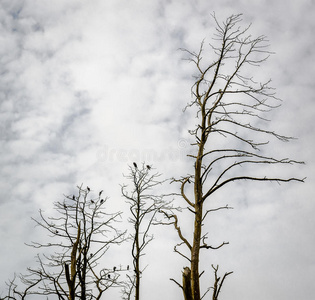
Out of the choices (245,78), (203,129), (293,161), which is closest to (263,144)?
(293,161)

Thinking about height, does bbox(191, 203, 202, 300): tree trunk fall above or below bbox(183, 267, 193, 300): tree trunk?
above

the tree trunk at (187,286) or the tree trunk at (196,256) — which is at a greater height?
the tree trunk at (196,256)

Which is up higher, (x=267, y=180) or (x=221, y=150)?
(x=221, y=150)

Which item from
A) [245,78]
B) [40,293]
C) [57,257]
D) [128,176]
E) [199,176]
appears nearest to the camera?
[199,176]

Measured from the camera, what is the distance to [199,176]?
4648mm

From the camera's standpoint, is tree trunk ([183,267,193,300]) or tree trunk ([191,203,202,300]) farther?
tree trunk ([191,203,202,300])

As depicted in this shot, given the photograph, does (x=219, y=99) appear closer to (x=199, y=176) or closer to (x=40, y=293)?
(x=199, y=176)

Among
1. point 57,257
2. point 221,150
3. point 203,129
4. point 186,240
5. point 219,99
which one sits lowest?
point 186,240

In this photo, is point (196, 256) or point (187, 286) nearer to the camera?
point (187, 286)

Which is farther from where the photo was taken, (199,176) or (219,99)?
(219,99)

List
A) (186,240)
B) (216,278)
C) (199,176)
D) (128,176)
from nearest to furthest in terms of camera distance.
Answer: (216,278)
(186,240)
(199,176)
(128,176)

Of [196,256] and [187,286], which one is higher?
[196,256]

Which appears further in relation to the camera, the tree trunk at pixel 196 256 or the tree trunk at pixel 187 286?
the tree trunk at pixel 196 256

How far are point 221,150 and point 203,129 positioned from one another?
605 mm
